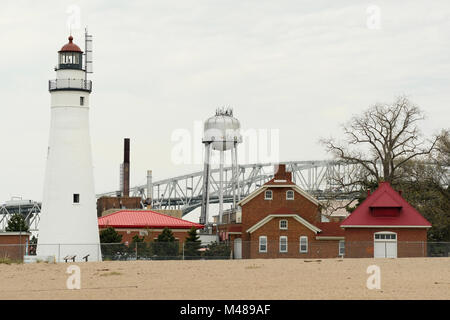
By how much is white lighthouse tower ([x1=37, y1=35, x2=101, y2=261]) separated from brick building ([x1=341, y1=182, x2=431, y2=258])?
65.9 feet

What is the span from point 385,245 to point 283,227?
10.3m

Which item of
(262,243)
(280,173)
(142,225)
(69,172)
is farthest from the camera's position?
(142,225)

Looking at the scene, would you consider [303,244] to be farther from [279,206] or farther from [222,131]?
[222,131]

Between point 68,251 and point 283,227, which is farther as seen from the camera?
point 283,227

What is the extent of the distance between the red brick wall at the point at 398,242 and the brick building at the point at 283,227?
394cm

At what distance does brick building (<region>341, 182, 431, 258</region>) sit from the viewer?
72.8 meters

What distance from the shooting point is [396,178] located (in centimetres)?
8400

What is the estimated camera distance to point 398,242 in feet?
234

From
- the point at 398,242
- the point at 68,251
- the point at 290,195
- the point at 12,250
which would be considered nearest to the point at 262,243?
the point at 290,195

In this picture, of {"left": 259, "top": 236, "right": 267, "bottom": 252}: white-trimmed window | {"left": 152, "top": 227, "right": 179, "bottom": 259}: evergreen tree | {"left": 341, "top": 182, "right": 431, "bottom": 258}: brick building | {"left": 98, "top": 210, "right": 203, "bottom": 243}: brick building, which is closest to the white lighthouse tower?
{"left": 152, "top": 227, "right": 179, "bottom": 259}: evergreen tree
